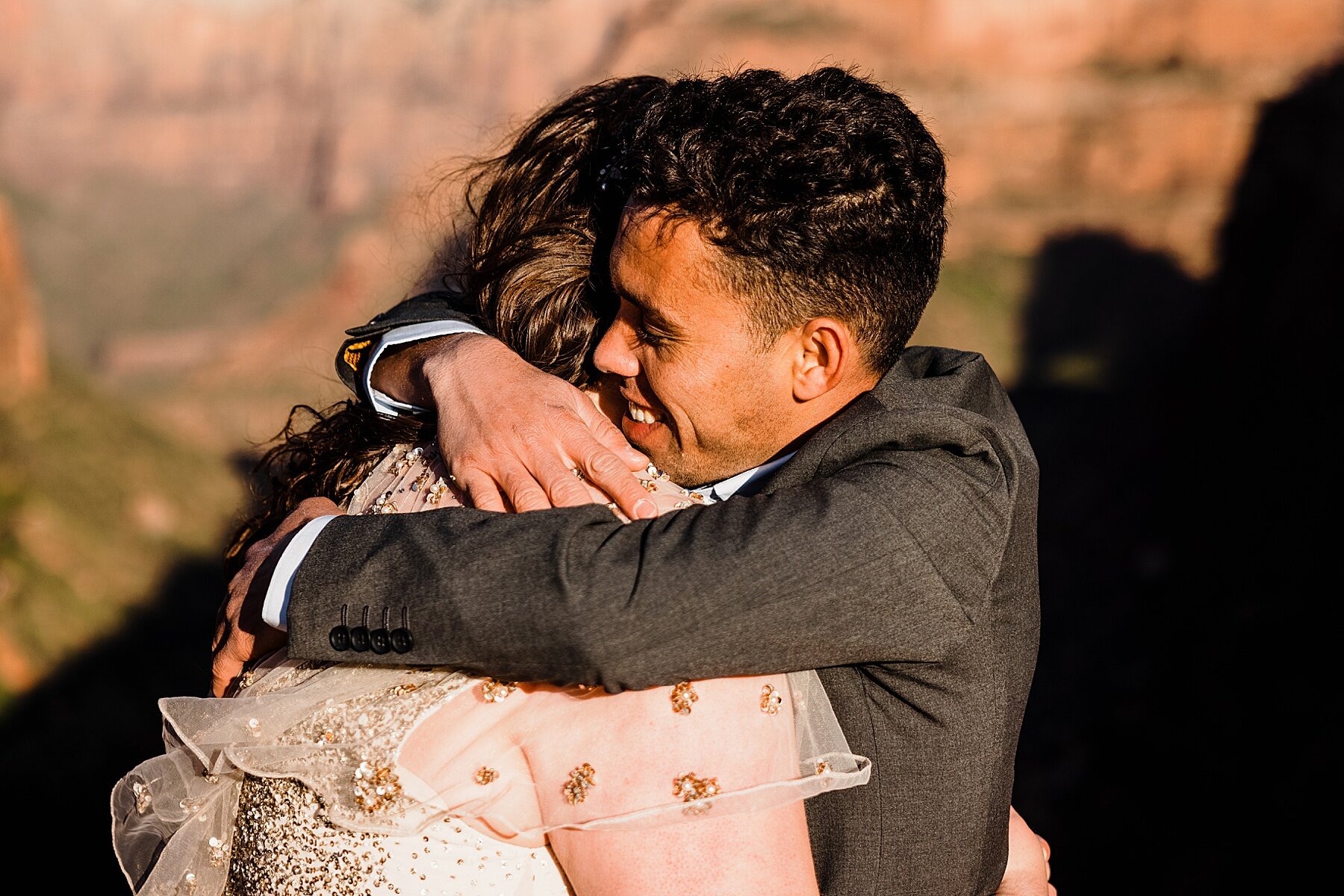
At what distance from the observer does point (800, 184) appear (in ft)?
5.86

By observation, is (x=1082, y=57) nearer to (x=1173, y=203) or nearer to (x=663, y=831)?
(x=1173, y=203)

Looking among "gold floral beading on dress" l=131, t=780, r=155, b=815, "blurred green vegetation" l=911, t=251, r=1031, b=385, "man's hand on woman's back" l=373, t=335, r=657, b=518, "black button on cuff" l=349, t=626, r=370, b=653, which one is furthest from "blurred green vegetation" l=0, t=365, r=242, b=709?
"blurred green vegetation" l=911, t=251, r=1031, b=385

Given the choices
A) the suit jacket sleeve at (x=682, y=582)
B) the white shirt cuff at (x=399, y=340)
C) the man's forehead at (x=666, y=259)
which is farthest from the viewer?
the white shirt cuff at (x=399, y=340)

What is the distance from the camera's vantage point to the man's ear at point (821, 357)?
192 centimetres

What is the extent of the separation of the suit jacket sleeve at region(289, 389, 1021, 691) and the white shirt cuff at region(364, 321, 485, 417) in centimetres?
72

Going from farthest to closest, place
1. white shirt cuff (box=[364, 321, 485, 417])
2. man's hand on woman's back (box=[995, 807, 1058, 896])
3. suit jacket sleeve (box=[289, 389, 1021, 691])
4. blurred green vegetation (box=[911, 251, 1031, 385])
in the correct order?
blurred green vegetation (box=[911, 251, 1031, 385])
white shirt cuff (box=[364, 321, 485, 417])
man's hand on woman's back (box=[995, 807, 1058, 896])
suit jacket sleeve (box=[289, 389, 1021, 691])

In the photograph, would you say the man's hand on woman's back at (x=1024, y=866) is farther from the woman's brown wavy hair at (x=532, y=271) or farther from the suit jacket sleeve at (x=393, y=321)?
the suit jacket sleeve at (x=393, y=321)

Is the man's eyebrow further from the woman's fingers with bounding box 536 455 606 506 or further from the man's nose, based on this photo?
the woman's fingers with bounding box 536 455 606 506

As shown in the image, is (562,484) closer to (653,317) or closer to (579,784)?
(653,317)

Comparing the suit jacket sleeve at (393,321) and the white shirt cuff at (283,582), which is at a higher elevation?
the suit jacket sleeve at (393,321)

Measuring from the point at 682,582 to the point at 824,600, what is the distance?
0.64ft

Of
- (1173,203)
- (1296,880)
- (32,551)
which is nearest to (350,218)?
(1173,203)

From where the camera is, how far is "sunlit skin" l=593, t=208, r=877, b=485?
1.87 m

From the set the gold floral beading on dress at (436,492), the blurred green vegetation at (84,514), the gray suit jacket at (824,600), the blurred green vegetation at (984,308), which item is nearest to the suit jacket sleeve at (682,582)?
the gray suit jacket at (824,600)
